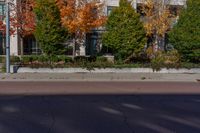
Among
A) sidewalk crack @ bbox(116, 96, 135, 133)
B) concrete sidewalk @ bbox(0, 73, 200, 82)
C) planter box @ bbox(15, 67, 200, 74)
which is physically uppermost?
planter box @ bbox(15, 67, 200, 74)

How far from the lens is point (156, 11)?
101ft

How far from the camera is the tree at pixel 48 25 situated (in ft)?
79.7

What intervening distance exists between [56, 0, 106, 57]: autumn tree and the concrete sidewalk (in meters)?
6.79

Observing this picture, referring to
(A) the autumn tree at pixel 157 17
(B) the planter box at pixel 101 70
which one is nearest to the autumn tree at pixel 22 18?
(B) the planter box at pixel 101 70

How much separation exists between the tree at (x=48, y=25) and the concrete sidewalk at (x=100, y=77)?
367cm

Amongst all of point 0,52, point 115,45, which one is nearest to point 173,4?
point 115,45

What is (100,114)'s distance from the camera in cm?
941

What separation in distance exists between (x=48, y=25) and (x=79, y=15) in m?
4.40

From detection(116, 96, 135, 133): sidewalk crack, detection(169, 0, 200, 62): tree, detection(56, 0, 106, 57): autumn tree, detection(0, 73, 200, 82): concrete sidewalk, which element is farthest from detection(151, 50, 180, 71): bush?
detection(116, 96, 135, 133): sidewalk crack

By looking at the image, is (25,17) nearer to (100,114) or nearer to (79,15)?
(79,15)

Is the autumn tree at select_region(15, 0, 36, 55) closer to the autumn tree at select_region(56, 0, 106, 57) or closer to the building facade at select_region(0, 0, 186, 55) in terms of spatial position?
the autumn tree at select_region(56, 0, 106, 57)

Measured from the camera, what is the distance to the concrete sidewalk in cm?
2011

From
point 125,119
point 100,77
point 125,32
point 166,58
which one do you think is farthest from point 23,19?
point 125,119

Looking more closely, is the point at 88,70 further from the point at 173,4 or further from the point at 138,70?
the point at 173,4
